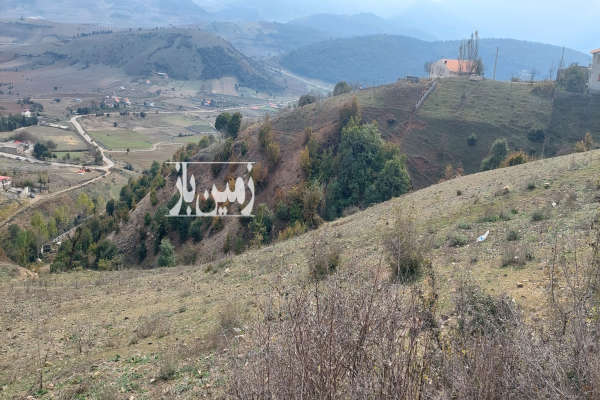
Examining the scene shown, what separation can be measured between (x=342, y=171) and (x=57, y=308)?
23268 millimetres

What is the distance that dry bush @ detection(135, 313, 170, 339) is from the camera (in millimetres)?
9914

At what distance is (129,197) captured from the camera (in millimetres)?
43438

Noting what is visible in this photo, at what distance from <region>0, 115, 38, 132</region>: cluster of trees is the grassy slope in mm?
94584

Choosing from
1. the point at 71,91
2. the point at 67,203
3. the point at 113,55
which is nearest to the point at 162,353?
the point at 67,203

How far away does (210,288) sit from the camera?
13688 millimetres

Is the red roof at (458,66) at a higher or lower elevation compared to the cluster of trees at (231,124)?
higher

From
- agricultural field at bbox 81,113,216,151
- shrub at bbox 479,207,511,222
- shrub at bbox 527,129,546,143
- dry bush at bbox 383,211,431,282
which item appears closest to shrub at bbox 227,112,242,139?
shrub at bbox 527,129,546,143

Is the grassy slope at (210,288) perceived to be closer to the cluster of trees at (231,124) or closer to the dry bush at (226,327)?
the dry bush at (226,327)

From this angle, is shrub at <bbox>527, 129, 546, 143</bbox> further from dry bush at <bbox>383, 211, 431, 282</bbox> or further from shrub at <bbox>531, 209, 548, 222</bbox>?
dry bush at <bbox>383, 211, 431, 282</bbox>

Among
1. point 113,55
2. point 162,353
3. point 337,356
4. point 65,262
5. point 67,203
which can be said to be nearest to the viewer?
point 337,356

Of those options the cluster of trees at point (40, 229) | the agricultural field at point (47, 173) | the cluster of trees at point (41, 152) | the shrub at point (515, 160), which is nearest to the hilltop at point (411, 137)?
the shrub at point (515, 160)

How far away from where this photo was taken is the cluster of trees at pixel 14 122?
94.0 metres

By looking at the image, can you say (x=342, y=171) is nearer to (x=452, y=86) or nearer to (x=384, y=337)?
(x=452, y=86)

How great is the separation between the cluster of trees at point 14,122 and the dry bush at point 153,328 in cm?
10559
